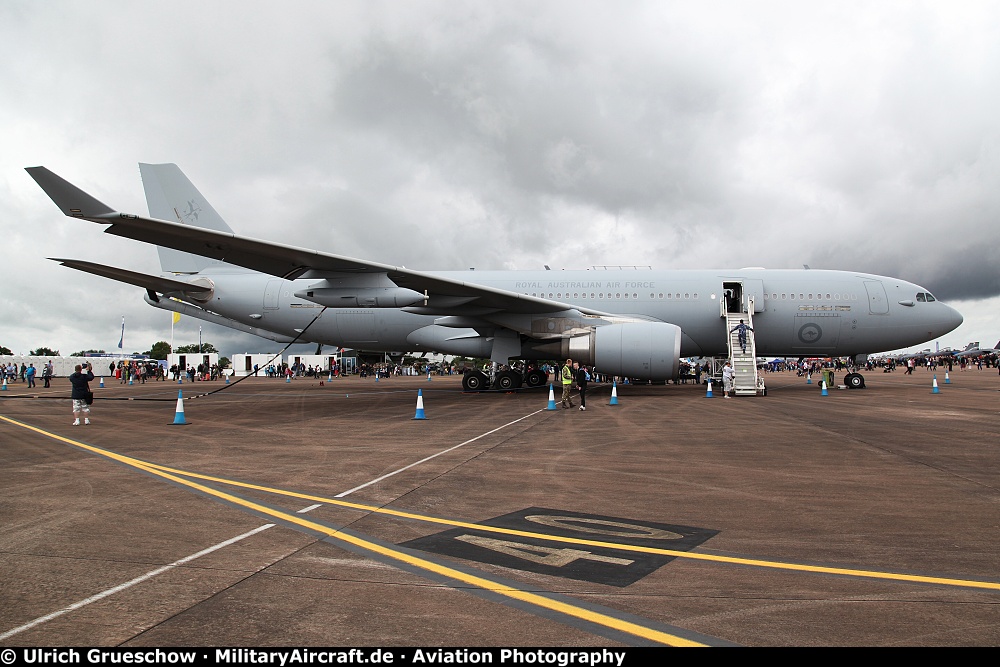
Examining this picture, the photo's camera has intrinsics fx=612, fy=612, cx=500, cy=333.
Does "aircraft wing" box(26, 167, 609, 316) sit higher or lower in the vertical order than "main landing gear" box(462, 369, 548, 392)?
higher

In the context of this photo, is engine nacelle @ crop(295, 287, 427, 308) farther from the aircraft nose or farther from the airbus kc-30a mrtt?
the aircraft nose

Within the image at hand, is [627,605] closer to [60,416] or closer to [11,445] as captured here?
[11,445]

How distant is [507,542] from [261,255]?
11893mm

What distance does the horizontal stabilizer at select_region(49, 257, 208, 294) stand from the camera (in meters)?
15.5

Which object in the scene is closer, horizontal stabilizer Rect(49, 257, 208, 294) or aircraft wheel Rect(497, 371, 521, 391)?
horizontal stabilizer Rect(49, 257, 208, 294)

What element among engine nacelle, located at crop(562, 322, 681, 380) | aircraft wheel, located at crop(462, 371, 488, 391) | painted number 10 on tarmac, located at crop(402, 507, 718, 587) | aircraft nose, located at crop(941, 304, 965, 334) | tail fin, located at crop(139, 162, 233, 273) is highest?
tail fin, located at crop(139, 162, 233, 273)

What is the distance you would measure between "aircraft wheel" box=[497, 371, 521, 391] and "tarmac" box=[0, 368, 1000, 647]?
36.7 ft

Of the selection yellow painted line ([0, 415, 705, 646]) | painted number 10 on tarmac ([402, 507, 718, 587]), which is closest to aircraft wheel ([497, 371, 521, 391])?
yellow painted line ([0, 415, 705, 646])

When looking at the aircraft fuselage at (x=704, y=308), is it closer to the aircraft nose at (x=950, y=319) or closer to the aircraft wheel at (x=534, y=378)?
the aircraft nose at (x=950, y=319)

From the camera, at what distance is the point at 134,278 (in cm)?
1803

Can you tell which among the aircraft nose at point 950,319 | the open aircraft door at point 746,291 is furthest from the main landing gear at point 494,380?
the aircraft nose at point 950,319

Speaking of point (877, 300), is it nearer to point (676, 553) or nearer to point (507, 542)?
point (676, 553)

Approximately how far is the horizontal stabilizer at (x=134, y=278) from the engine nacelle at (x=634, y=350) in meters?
13.0
